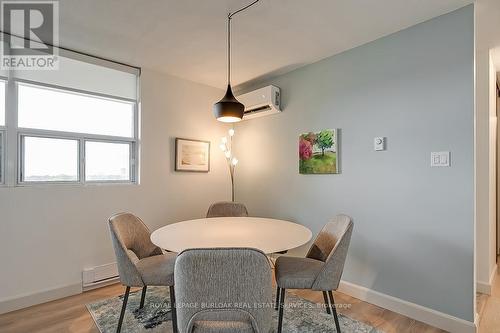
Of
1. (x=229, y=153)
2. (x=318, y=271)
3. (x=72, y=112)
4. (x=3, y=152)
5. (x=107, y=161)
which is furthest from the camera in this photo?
(x=229, y=153)

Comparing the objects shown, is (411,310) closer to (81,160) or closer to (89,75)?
(81,160)

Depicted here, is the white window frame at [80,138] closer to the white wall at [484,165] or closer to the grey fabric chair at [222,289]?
the grey fabric chair at [222,289]

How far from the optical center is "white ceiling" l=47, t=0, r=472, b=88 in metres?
1.97

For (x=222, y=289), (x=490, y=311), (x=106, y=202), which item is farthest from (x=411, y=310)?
(x=106, y=202)

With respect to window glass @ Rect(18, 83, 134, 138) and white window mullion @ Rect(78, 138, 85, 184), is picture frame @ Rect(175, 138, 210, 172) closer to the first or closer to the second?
window glass @ Rect(18, 83, 134, 138)

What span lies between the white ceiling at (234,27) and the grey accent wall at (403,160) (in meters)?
0.22

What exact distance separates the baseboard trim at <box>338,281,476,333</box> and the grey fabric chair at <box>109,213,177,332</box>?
5.62ft

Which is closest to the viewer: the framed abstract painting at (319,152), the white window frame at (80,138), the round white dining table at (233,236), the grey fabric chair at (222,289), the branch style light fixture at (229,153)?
the grey fabric chair at (222,289)

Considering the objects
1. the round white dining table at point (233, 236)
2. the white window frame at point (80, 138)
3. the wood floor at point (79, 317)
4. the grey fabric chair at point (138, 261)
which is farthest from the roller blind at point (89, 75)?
the wood floor at point (79, 317)

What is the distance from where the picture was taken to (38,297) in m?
2.45

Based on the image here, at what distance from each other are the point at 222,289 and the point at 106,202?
2.20m

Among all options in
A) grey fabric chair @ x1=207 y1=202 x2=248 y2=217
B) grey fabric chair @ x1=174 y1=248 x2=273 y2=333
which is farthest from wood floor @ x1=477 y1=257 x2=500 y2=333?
grey fabric chair @ x1=207 y1=202 x2=248 y2=217

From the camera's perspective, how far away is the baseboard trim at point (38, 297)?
2301 millimetres

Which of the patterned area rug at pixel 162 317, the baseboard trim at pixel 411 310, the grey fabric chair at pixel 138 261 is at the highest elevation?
the grey fabric chair at pixel 138 261
